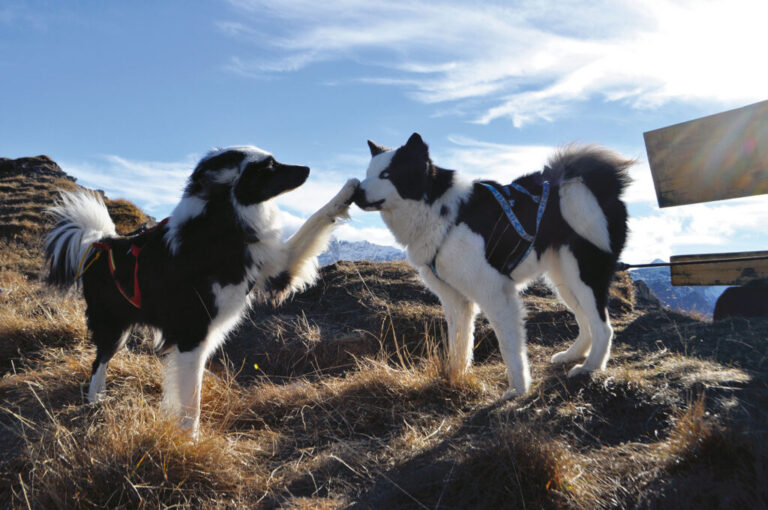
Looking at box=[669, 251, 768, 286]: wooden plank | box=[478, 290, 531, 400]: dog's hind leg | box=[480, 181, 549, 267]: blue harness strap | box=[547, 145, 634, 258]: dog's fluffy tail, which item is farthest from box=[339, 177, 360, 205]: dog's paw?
box=[669, 251, 768, 286]: wooden plank

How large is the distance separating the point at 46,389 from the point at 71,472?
7.07ft

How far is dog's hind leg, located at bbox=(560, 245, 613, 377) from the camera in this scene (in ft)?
12.3

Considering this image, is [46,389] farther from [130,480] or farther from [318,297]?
[318,297]

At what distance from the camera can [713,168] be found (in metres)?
5.16

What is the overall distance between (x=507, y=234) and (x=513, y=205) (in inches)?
12.1

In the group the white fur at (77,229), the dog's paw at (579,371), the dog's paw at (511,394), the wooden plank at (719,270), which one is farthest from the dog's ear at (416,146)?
the wooden plank at (719,270)

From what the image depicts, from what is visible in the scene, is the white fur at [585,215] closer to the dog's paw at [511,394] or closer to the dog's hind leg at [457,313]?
the dog's hind leg at [457,313]

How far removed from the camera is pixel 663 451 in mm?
2281

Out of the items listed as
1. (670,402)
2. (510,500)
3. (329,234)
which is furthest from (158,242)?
(670,402)

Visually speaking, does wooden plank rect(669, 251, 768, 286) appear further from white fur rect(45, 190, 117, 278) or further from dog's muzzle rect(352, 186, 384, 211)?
white fur rect(45, 190, 117, 278)

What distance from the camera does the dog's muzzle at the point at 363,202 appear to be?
3.70m

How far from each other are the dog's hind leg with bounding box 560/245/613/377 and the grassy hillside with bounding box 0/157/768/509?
8.9 inches

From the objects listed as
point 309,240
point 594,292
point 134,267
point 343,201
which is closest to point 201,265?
point 134,267

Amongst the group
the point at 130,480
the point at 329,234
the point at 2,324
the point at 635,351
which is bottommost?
the point at 635,351
